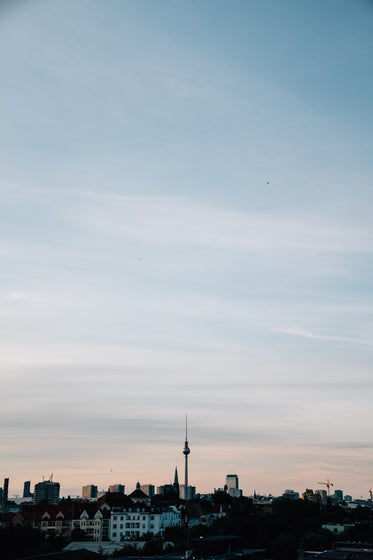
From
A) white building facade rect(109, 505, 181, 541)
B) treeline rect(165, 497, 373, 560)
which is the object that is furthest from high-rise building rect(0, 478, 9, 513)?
treeline rect(165, 497, 373, 560)

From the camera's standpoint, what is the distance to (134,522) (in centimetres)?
15688

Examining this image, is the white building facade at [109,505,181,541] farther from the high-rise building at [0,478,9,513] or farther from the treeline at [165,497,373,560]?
the high-rise building at [0,478,9,513]

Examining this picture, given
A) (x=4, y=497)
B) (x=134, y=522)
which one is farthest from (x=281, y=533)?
(x=4, y=497)

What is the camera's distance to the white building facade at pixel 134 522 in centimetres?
15462

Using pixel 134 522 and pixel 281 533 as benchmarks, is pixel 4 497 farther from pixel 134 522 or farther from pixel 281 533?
pixel 281 533

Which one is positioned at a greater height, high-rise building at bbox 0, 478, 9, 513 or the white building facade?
high-rise building at bbox 0, 478, 9, 513

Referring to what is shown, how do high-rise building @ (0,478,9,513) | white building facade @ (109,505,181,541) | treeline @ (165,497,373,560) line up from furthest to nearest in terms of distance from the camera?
high-rise building @ (0,478,9,513) → white building facade @ (109,505,181,541) → treeline @ (165,497,373,560)

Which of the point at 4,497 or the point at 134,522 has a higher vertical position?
the point at 4,497

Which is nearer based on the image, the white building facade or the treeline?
the treeline

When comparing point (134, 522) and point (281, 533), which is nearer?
point (281, 533)

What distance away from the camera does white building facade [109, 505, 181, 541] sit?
155 m

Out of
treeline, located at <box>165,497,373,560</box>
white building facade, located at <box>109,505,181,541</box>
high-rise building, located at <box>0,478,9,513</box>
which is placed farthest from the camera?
high-rise building, located at <box>0,478,9,513</box>

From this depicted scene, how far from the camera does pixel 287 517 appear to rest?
155500 millimetres

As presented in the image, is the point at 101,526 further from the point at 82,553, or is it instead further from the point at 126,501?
the point at 82,553
